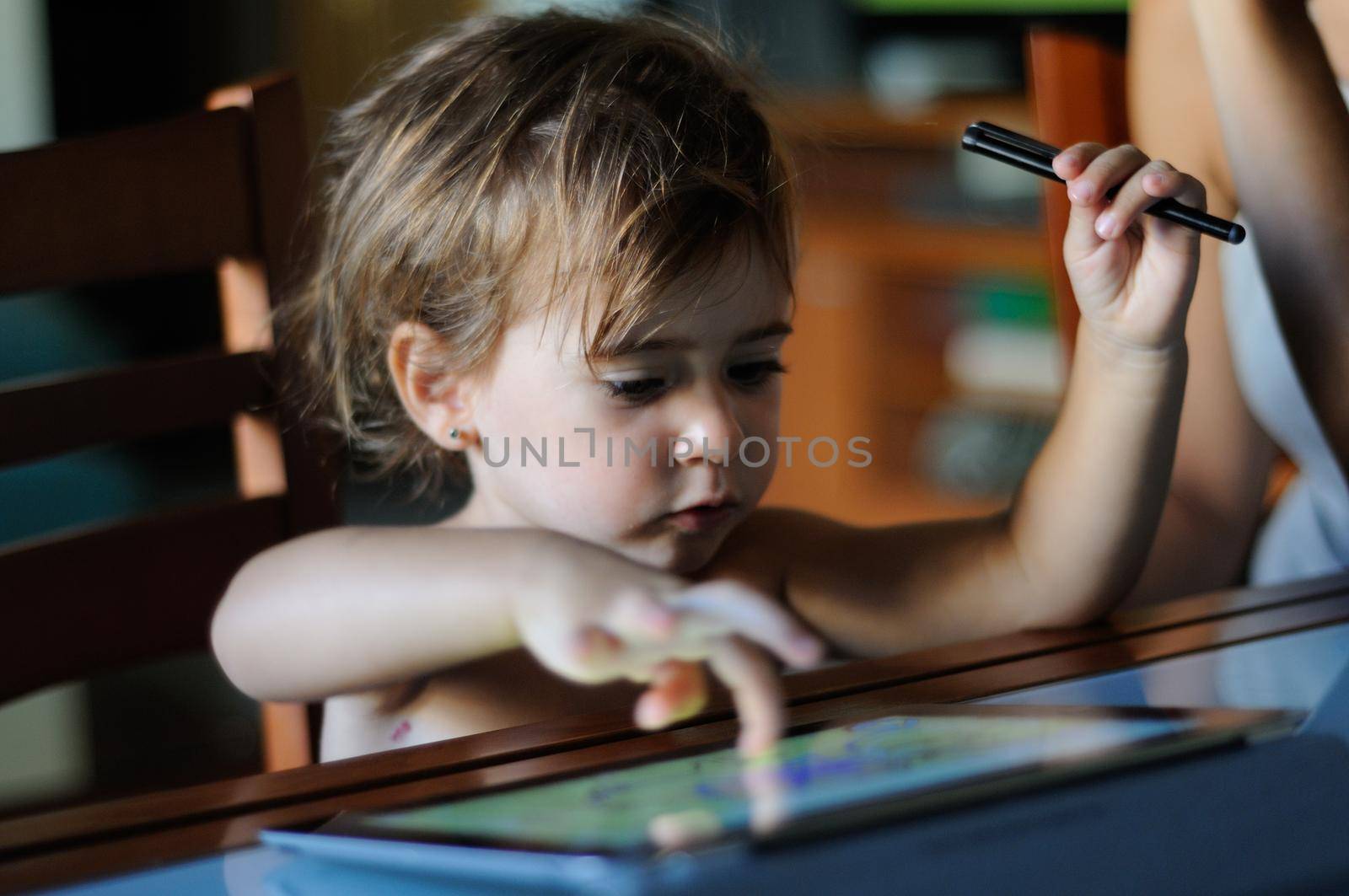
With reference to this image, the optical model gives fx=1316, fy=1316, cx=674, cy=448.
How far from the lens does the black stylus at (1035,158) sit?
373 mm

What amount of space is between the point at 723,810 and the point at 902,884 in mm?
36

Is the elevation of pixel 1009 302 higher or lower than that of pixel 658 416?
higher

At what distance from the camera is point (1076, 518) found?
49 cm

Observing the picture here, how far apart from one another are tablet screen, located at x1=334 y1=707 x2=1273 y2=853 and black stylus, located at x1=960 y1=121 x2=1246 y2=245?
0.15m

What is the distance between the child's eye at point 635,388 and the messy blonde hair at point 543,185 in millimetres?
14

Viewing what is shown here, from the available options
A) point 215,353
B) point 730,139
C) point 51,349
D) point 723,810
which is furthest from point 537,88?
point 51,349

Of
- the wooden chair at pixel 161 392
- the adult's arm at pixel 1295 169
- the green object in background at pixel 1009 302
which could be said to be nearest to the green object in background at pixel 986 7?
the green object in background at pixel 1009 302

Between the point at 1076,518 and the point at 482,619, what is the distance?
9.8 inches

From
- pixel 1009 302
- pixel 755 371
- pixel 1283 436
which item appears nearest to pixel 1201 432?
pixel 1283 436

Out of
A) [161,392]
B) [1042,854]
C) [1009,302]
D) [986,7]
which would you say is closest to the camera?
[1042,854]

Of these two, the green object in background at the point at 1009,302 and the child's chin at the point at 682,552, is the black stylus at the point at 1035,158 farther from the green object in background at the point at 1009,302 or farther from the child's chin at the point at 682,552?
the green object in background at the point at 1009,302

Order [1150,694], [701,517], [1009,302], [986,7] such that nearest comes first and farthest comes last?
[1150,694]
[701,517]
[1009,302]
[986,7]

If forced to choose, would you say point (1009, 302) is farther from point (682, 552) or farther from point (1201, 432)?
point (682, 552)

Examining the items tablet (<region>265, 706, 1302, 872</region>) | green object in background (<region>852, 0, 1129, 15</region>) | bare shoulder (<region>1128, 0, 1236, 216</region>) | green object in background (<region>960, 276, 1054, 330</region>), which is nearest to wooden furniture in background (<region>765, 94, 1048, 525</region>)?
green object in background (<region>960, 276, 1054, 330</region>)
